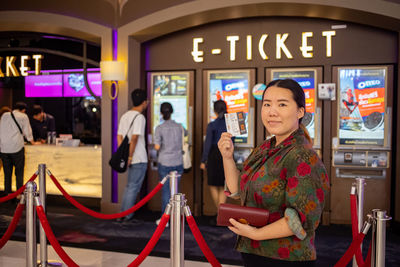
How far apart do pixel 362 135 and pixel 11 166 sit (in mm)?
5390

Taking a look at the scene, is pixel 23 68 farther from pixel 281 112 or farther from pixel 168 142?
pixel 281 112

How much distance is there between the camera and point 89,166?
→ 256 inches

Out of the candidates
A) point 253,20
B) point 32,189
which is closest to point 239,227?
point 32,189

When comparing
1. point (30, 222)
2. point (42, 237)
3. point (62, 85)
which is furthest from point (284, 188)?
point (62, 85)

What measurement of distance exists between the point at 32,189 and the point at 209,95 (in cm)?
334

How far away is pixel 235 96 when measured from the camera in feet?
19.2

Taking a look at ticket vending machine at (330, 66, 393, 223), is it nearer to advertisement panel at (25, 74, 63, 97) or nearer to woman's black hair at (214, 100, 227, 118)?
woman's black hair at (214, 100, 227, 118)

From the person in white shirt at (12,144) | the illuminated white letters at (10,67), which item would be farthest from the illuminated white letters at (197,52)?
the illuminated white letters at (10,67)

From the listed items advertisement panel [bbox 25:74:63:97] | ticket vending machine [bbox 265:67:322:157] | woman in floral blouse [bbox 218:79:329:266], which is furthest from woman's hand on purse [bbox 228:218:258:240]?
advertisement panel [bbox 25:74:63:97]

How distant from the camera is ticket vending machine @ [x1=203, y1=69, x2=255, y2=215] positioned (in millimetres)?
5793

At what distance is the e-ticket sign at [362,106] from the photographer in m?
5.39

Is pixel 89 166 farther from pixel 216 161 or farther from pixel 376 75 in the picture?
pixel 376 75

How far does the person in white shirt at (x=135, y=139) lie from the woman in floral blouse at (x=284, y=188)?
11.6 feet

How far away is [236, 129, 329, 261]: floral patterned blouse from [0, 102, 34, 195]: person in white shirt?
580 centimetres
